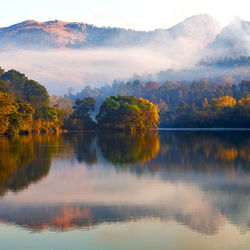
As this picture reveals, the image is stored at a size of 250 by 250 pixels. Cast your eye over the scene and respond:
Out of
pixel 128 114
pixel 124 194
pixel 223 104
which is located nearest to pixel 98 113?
pixel 128 114

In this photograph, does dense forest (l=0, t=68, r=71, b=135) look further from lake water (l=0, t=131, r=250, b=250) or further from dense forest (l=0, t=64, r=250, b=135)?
lake water (l=0, t=131, r=250, b=250)

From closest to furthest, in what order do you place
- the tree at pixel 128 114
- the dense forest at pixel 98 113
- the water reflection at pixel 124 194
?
the water reflection at pixel 124 194 → the dense forest at pixel 98 113 → the tree at pixel 128 114

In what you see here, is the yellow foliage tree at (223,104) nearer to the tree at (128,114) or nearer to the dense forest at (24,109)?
the tree at (128,114)

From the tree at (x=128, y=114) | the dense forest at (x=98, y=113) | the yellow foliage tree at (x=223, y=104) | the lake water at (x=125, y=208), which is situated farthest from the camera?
the yellow foliage tree at (x=223, y=104)

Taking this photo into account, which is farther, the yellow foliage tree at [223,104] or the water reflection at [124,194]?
the yellow foliage tree at [223,104]

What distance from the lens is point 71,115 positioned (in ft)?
343

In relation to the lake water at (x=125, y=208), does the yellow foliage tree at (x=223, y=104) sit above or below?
above

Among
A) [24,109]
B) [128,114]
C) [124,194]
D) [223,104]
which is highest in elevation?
[223,104]

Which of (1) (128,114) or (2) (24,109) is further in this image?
(1) (128,114)

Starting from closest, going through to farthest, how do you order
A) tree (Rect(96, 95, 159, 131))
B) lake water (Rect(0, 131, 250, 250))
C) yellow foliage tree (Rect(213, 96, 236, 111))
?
lake water (Rect(0, 131, 250, 250)) < tree (Rect(96, 95, 159, 131)) < yellow foliage tree (Rect(213, 96, 236, 111))

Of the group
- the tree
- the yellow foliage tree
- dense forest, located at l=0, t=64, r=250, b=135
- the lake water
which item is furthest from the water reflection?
the yellow foliage tree

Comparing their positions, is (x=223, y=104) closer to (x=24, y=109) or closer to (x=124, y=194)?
(x=24, y=109)

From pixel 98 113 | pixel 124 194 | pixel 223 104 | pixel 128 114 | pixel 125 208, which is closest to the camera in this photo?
pixel 125 208

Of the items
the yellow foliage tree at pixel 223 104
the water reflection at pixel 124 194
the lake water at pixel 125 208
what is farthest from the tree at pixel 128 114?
the lake water at pixel 125 208
